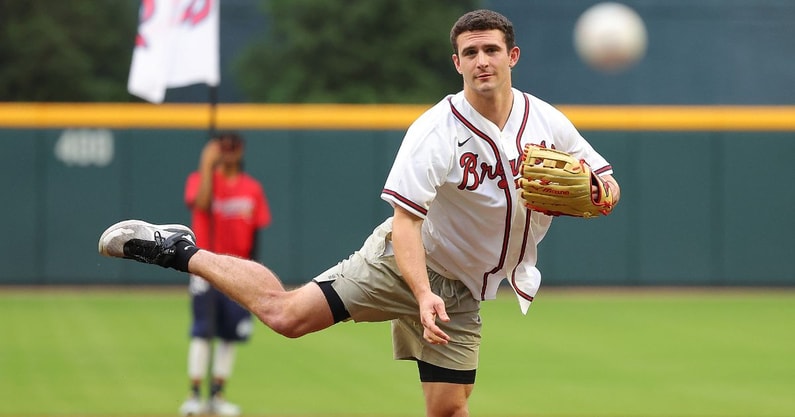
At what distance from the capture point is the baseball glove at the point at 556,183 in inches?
217

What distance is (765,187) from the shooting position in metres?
18.3

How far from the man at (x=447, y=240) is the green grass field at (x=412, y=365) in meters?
2.86

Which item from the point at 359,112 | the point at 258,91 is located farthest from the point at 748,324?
the point at 258,91

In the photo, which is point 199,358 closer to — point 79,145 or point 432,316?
point 432,316

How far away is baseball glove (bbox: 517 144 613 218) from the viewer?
5.51 meters

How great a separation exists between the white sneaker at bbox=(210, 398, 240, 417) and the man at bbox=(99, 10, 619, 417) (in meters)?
2.98

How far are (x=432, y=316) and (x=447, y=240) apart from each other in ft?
2.20

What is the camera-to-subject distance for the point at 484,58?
18.4ft

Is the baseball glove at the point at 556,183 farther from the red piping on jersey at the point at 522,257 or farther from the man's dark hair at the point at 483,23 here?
the man's dark hair at the point at 483,23

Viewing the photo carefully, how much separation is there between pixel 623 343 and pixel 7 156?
905 centimetres

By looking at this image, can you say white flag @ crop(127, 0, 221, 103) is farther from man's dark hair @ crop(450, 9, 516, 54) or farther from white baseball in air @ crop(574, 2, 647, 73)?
white baseball in air @ crop(574, 2, 647, 73)

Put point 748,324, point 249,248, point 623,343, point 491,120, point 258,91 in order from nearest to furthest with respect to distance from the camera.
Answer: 1. point 491,120
2. point 249,248
3. point 623,343
4. point 748,324
5. point 258,91

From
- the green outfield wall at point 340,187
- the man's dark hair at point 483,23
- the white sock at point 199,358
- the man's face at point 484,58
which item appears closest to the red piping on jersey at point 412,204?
the man's face at point 484,58

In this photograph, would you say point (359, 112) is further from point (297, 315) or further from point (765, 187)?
point (297, 315)
